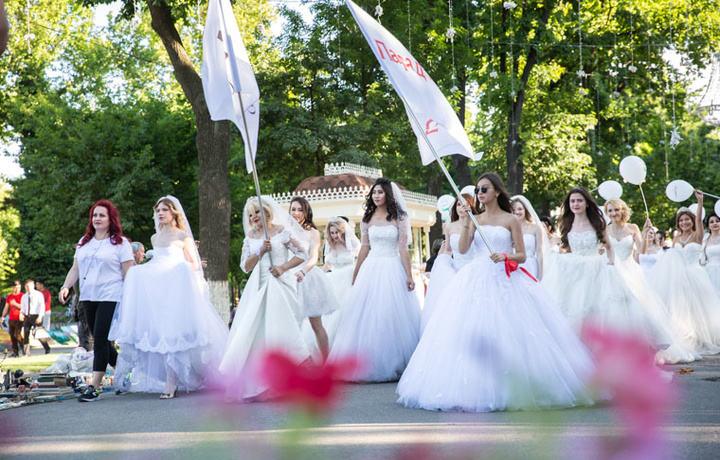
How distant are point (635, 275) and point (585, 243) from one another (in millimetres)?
1437

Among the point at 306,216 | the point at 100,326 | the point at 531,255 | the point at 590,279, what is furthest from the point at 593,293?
the point at 100,326

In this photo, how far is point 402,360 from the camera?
1021cm

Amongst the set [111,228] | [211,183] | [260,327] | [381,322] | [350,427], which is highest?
[211,183]

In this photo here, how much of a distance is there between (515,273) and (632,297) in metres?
2.96

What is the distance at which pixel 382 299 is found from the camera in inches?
407

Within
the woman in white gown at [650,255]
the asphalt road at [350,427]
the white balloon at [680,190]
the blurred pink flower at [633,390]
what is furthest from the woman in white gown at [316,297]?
the white balloon at [680,190]

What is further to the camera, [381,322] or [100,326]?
[381,322]

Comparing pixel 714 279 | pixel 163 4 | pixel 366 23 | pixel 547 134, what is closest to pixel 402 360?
pixel 366 23

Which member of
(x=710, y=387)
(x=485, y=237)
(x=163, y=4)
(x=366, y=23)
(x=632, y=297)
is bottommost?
(x=710, y=387)

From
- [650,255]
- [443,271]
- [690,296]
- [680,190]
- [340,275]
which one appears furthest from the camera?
[680,190]

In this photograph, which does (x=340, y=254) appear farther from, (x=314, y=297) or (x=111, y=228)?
(x=111, y=228)

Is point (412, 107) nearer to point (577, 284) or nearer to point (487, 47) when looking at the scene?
point (577, 284)

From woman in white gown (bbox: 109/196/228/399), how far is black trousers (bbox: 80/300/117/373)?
0.13m

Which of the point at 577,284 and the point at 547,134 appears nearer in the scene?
the point at 577,284
